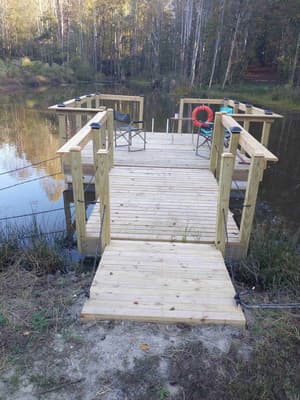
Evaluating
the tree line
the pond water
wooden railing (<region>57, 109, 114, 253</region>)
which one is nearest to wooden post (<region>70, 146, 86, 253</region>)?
wooden railing (<region>57, 109, 114, 253</region>)

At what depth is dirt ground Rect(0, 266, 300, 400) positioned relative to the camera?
5.69ft

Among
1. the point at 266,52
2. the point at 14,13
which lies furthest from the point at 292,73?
the point at 14,13

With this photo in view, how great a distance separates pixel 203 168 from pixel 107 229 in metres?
2.92

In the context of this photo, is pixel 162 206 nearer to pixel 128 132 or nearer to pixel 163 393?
pixel 163 393

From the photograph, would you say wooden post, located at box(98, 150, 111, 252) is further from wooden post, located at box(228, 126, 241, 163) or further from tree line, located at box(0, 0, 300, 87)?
tree line, located at box(0, 0, 300, 87)

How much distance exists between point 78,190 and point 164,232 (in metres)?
1.04

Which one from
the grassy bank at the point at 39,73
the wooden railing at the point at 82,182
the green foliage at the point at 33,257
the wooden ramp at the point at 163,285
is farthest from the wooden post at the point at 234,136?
the grassy bank at the point at 39,73

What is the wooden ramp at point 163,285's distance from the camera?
2260mm

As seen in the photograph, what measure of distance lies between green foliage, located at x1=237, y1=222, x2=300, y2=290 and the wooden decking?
0.88 feet

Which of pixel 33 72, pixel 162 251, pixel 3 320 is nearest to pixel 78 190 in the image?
pixel 162 251

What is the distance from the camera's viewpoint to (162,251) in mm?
3133

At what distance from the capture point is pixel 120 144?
6855 mm

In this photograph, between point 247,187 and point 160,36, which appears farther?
point 160,36

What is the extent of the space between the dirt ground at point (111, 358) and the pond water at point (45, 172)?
2.12 metres
